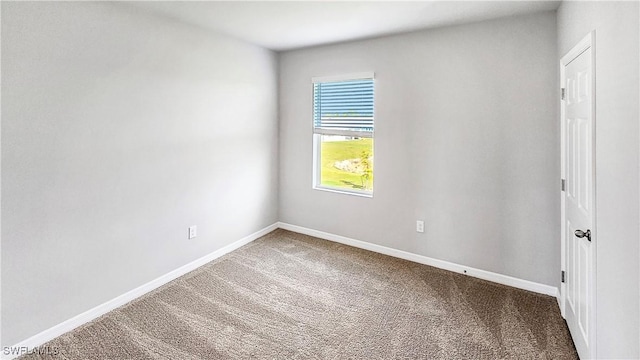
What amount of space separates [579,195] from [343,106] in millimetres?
2588

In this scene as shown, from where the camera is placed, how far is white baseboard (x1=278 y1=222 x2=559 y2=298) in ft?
9.34

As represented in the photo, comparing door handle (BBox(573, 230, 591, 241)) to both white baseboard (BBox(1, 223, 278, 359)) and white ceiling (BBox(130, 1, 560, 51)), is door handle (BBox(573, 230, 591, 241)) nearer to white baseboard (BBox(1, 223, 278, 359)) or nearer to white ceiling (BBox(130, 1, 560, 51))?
white ceiling (BBox(130, 1, 560, 51))

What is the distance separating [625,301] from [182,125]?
3.34 metres

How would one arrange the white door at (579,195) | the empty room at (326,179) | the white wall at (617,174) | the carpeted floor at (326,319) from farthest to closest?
the carpeted floor at (326,319)
the empty room at (326,179)
the white door at (579,195)
the white wall at (617,174)

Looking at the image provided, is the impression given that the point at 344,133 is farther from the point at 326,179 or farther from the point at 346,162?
the point at 326,179

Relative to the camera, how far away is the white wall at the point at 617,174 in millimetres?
1240

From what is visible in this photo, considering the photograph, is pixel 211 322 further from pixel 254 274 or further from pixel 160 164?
pixel 160 164

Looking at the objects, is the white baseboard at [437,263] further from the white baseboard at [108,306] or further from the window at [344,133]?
the white baseboard at [108,306]

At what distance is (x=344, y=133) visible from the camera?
3975 millimetres

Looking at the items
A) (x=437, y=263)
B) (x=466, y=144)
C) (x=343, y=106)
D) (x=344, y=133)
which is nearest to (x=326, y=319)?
(x=437, y=263)

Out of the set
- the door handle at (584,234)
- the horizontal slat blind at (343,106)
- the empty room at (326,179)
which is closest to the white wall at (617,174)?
the empty room at (326,179)

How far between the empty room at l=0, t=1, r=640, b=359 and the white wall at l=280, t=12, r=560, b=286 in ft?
0.06

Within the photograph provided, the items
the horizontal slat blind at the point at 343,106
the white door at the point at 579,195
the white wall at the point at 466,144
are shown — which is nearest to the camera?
the white door at the point at 579,195

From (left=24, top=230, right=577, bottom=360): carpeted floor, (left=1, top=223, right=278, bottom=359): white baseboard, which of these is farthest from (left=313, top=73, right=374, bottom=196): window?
(left=1, top=223, right=278, bottom=359): white baseboard
